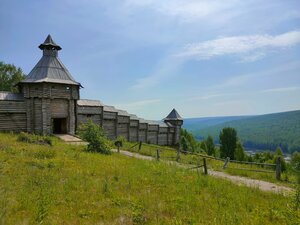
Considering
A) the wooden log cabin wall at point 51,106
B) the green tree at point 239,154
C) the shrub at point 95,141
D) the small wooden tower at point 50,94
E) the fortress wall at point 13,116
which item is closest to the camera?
the shrub at point 95,141

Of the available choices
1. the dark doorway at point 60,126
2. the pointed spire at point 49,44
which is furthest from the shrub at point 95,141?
the pointed spire at point 49,44

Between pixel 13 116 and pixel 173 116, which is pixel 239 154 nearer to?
pixel 173 116

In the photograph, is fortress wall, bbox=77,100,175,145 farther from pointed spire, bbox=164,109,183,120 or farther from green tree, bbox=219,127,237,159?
green tree, bbox=219,127,237,159

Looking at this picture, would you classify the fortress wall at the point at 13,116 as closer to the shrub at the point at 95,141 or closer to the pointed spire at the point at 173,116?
the shrub at the point at 95,141

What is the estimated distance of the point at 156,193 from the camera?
32.0ft

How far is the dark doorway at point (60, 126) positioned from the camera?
99.3 feet

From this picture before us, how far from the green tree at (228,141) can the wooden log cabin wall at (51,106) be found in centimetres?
2943

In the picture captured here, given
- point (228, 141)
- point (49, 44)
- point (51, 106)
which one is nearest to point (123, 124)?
point (51, 106)

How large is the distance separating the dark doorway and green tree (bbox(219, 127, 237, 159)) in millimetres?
37857

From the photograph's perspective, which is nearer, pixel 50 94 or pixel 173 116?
pixel 50 94

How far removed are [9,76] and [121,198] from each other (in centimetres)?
4151

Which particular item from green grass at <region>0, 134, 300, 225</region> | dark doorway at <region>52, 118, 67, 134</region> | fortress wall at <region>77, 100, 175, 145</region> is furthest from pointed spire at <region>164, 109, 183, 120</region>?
green grass at <region>0, 134, 300, 225</region>

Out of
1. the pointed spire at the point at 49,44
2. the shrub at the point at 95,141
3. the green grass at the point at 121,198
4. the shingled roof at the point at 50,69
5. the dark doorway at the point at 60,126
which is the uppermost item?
the pointed spire at the point at 49,44

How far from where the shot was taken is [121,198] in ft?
28.7
